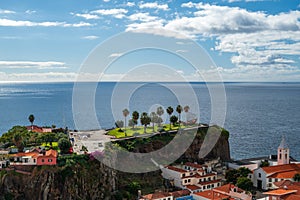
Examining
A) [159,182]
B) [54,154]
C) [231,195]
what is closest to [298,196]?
[231,195]

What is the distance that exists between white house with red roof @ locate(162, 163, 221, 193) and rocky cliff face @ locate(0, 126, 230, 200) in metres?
2.35

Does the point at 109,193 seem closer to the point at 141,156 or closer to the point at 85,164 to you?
the point at 85,164

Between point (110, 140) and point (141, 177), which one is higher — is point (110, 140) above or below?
above

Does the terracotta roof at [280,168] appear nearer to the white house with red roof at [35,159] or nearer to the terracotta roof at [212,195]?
the terracotta roof at [212,195]

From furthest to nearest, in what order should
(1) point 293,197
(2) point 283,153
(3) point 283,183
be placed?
(2) point 283,153, (3) point 283,183, (1) point 293,197

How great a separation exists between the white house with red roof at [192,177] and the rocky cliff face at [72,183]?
2.35 meters

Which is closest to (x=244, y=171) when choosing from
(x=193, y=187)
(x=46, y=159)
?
(x=193, y=187)

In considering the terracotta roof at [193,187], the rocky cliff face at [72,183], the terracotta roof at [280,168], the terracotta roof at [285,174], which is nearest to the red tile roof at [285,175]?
the terracotta roof at [285,174]

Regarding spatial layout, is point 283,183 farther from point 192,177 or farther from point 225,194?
point 192,177

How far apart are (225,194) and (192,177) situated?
7262 millimetres

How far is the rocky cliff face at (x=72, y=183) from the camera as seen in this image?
1590 inches

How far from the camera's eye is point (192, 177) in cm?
4769

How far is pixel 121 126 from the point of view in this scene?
2525 inches

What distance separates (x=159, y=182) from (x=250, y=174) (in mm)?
12895
